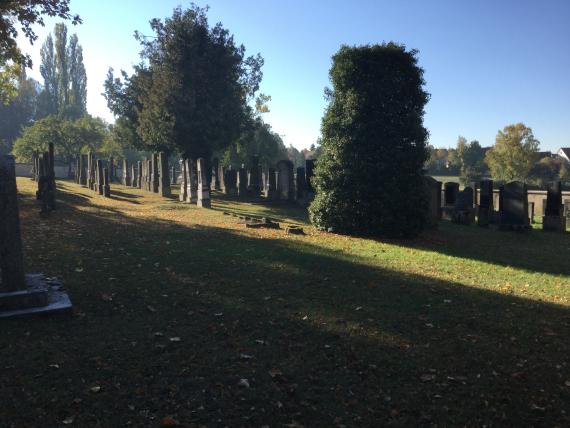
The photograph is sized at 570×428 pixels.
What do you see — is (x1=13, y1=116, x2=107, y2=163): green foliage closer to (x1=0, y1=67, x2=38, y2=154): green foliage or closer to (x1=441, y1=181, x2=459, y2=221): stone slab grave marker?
(x1=0, y1=67, x2=38, y2=154): green foliage

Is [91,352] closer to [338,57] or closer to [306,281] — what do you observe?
[306,281]

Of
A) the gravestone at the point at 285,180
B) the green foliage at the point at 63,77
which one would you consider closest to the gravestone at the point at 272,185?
the gravestone at the point at 285,180

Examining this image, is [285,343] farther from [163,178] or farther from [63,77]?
[63,77]

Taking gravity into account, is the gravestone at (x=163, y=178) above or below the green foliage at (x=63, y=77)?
below

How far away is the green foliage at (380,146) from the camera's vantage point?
13.0 meters

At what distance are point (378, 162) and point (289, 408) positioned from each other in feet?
34.2

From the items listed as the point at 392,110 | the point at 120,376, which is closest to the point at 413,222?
the point at 392,110

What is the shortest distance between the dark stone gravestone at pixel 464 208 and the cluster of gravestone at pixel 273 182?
22.4ft

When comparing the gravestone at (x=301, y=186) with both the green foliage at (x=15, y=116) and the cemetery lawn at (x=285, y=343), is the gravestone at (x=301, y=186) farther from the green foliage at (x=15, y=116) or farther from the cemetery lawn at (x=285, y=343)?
the green foliage at (x=15, y=116)

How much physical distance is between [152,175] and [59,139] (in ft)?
82.7

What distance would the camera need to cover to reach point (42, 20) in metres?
16.8

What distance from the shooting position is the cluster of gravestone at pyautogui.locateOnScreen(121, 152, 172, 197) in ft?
89.6

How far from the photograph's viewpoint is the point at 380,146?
13.1 metres

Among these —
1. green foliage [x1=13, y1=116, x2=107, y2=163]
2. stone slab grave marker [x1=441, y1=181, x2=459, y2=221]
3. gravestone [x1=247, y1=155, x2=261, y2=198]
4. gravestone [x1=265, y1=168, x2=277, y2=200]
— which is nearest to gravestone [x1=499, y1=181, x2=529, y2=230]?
stone slab grave marker [x1=441, y1=181, x2=459, y2=221]
